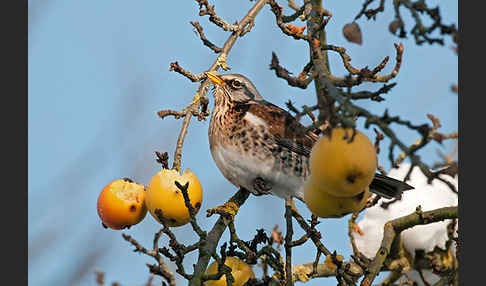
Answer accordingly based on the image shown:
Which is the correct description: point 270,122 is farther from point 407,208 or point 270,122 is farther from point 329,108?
point 329,108

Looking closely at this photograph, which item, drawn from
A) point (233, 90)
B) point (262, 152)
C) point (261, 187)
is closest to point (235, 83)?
point (233, 90)

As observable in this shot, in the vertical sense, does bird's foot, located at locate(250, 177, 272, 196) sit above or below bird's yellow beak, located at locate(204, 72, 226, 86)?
below

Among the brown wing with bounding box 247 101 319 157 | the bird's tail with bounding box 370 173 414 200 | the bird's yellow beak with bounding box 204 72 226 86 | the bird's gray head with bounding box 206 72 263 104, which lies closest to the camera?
the bird's tail with bounding box 370 173 414 200

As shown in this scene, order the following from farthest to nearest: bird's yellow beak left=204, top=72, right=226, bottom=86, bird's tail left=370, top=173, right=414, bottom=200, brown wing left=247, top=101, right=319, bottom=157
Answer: brown wing left=247, top=101, right=319, bottom=157
bird's yellow beak left=204, top=72, right=226, bottom=86
bird's tail left=370, top=173, right=414, bottom=200

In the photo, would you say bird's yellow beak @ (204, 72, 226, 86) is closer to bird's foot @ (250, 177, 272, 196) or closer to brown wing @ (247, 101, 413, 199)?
brown wing @ (247, 101, 413, 199)

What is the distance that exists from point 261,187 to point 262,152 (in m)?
0.22

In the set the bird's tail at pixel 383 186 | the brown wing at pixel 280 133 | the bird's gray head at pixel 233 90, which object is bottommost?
the bird's tail at pixel 383 186

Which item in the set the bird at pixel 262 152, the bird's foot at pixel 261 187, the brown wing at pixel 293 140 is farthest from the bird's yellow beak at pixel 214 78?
the bird's foot at pixel 261 187

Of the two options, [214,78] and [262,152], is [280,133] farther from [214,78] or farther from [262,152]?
[214,78]

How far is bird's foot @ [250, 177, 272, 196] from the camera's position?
3.40m

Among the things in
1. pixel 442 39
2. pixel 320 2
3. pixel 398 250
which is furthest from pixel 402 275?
pixel 442 39

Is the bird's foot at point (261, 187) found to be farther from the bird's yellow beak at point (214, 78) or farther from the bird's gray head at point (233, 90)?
the bird's gray head at point (233, 90)

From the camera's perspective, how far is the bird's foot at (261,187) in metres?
3.40

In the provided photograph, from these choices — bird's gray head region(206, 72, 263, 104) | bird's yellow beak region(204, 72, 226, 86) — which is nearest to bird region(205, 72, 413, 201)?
bird's yellow beak region(204, 72, 226, 86)
